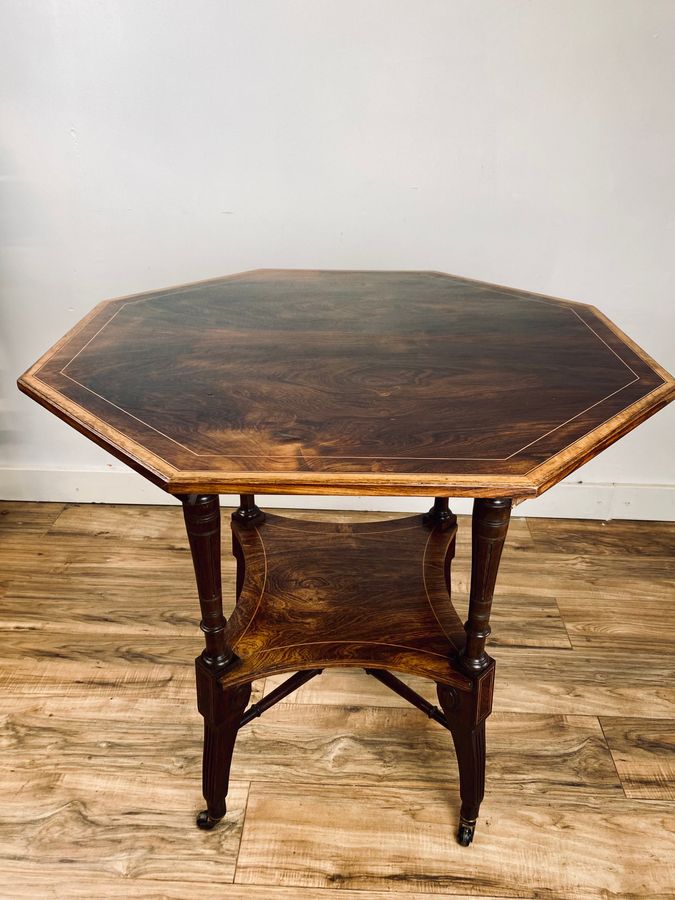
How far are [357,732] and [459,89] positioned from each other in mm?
1735

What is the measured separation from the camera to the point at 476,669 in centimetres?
135

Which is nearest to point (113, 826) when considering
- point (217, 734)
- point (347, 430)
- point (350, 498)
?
point (217, 734)

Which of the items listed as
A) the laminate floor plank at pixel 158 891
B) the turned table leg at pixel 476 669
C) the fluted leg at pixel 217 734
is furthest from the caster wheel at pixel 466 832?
the fluted leg at pixel 217 734

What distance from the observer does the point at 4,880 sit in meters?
1.44

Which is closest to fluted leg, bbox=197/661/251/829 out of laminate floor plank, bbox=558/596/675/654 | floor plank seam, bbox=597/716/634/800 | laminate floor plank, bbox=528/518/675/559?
floor plank seam, bbox=597/716/634/800

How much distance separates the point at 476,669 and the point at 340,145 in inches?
60.8

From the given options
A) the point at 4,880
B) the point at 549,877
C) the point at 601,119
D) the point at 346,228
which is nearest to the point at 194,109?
the point at 346,228

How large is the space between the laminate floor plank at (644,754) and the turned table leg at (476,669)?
1.29 feet

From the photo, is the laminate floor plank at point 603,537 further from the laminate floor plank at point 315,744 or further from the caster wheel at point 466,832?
the caster wheel at point 466,832

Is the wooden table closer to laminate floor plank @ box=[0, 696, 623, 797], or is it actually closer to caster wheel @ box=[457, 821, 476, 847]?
caster wheel @ box=[457, 821, 476, 847]

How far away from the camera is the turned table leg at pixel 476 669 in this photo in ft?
3.89

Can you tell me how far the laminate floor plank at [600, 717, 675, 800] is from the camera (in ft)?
5.35

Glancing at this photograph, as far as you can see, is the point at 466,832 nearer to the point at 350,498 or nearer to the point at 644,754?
the point at 644,754

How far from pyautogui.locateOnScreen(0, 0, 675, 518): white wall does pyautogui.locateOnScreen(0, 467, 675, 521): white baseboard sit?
50 cm
